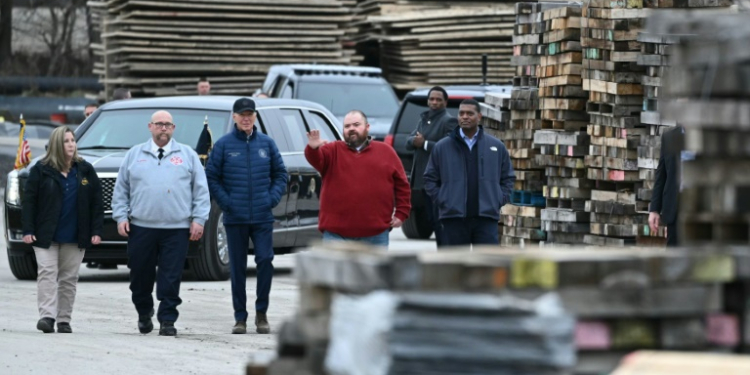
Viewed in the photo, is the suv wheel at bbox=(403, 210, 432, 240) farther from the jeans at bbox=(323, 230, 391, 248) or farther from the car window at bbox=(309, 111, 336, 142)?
the jeans at bbox=(323, 230, 391, 248)

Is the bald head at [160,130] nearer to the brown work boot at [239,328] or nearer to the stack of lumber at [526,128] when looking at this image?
the brown work boot at [239,328]

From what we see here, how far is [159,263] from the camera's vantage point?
1216 cm

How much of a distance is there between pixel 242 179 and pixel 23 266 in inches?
174

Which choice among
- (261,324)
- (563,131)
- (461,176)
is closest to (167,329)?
(261,324)

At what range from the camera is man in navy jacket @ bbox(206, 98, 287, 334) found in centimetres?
1227

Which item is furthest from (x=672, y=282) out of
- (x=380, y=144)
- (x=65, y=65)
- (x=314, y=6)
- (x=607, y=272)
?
(x=65, y=65)

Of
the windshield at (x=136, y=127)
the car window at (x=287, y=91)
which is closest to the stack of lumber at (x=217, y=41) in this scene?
the car window at (x=287, y=91)

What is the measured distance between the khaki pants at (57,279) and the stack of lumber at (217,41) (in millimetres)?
18095

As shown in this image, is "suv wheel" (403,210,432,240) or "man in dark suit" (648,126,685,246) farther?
"suv wheel" (403,210,432,240)

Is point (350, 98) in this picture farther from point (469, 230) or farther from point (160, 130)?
point (160, 130)

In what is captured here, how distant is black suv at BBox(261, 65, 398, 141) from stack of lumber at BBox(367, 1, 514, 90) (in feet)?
22.3

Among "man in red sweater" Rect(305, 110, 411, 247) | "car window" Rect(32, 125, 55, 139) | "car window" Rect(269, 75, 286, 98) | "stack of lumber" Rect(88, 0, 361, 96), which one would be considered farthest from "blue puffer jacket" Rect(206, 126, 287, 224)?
"car window" Rect(32, 125, 55, 139)

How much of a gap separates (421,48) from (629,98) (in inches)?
702

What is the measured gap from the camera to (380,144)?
37.1 ft
